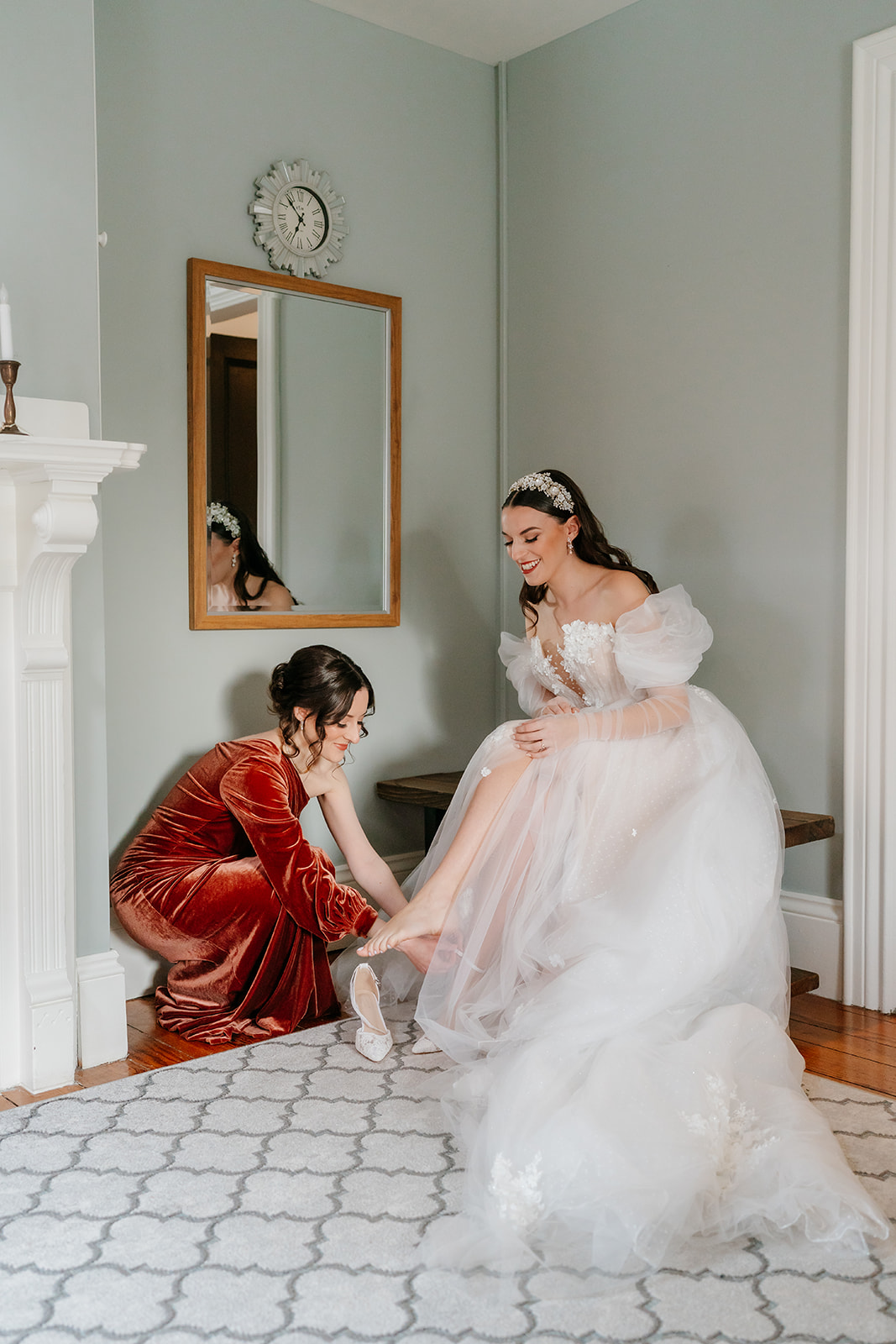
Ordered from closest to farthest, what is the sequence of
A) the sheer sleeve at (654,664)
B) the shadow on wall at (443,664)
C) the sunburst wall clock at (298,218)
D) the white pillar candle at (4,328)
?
the white pillar candle at (4,328) < the sheer sleeve at (654,664) < the sunburst wall clock at (298,218) < the shadow on wall at (443,664)

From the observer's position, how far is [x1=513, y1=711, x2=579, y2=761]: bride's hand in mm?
2672

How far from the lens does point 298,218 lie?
334cm

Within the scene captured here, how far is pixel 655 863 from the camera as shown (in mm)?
2473

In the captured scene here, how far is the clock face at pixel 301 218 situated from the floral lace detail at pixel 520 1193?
8.34ft

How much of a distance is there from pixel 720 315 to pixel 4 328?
1.94 m

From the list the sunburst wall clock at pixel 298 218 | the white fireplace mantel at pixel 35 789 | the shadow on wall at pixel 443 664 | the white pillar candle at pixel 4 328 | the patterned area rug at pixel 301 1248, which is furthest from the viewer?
the shadow on wall at pixel 443 664

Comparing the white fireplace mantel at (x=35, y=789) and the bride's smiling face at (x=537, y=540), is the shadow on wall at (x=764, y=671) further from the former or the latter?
the white fireplace mantel at (x=35, y=789)

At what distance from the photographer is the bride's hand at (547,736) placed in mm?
2672

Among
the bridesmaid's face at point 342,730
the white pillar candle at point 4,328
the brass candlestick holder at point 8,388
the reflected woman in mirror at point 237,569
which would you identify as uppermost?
the white pillar candle at point 4,328

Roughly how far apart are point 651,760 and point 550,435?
147 cm

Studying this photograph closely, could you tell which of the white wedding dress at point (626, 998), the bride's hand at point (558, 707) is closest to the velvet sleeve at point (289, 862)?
the white wedding dress at point (626, 998)

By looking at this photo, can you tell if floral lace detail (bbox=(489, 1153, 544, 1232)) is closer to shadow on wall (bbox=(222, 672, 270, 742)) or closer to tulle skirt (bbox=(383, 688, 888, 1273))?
tulle skirt (bbox=(383, 688, 888, 1273))

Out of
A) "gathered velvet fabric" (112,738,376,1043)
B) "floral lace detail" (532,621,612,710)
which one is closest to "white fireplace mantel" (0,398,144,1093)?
"gathered velvet fabric" (112,738,376,1043)

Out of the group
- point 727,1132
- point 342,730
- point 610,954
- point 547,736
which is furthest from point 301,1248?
point 342,730
